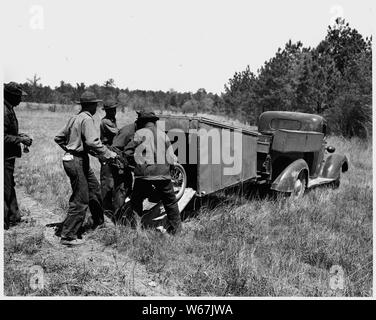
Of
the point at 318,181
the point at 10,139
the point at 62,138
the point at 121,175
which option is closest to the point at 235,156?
the point at 121,175

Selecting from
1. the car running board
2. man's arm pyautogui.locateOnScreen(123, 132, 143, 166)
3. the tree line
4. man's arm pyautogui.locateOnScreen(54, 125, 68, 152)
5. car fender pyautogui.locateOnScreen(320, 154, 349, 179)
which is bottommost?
the car running board

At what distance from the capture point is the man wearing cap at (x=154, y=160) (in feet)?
18.2

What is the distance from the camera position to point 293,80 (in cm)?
2928

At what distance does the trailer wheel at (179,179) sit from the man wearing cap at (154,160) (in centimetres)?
48

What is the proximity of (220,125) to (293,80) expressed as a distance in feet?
80.8

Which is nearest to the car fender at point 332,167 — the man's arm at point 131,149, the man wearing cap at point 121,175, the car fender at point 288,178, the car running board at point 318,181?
the car running board at point 318,181

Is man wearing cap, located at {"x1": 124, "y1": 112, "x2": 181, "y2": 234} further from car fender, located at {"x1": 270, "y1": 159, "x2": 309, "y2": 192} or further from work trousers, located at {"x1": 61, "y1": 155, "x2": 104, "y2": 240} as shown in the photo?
car fender, located at {"x1": 270, "y1": 159, "x2": 309, "y2": 192}

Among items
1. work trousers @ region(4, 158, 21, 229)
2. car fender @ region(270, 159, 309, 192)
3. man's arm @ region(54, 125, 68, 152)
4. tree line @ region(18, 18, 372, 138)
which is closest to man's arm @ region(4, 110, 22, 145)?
work trousers @ region(4, 158, 21, 229)

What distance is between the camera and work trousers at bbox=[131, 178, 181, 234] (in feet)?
18.5

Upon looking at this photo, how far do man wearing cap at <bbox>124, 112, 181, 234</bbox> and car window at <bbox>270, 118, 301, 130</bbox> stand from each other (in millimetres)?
4814

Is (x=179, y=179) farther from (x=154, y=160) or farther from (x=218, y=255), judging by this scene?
(x=218, y=255)

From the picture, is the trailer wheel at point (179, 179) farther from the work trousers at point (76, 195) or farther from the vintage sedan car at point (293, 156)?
the vintage sedan car at point (293, 156)

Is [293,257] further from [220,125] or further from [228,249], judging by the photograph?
[220,125]

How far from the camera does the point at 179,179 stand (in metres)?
6.59
